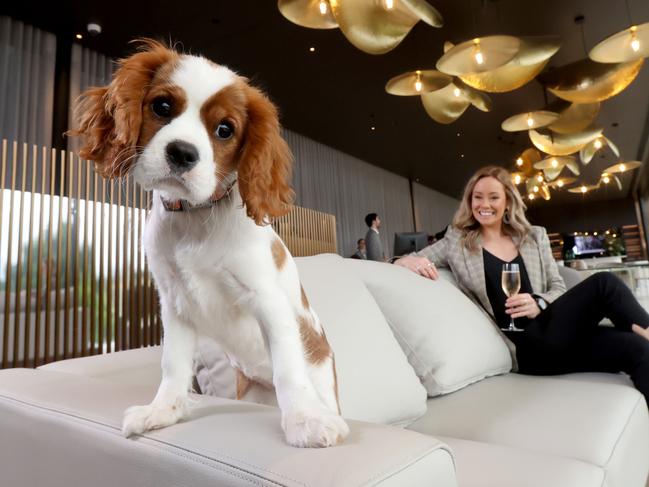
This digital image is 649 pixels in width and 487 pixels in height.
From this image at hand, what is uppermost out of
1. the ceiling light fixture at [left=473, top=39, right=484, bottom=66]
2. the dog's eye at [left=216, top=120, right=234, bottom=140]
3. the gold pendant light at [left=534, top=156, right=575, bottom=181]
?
the gold pendant light at [left=534, top=156, right=575, bottom=181]

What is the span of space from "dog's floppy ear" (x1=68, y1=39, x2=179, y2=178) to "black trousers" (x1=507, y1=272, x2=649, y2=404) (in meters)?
1.65

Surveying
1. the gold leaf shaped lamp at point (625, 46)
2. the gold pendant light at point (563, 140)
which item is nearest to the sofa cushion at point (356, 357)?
the gold leaf shaped lamp at point (625, 46)

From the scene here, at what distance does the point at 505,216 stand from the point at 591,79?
236 centimetres

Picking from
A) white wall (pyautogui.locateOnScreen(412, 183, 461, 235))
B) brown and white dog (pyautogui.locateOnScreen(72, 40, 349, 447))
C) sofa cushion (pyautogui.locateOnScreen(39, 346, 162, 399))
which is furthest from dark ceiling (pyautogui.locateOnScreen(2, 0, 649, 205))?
white wall (pyautogui.locateOnScreen(412, 183, 461, 235))

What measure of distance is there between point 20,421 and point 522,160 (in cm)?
710

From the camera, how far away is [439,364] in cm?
142

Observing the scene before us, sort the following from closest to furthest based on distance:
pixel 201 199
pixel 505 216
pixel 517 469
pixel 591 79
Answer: pixel 201 199 < pixel 517 469 < pixel 505 216 < pixel 591 79

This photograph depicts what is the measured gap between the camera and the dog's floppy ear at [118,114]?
0.62 m

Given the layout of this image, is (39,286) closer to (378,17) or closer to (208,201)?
(378,17)

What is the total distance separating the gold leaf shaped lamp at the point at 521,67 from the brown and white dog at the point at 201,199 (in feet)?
9.46

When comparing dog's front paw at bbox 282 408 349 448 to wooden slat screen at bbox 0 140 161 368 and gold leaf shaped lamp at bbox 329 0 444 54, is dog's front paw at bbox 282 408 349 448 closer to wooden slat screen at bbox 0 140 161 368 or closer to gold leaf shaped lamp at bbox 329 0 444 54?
gold leaf shaped lamp at bbox 329 0 444 54

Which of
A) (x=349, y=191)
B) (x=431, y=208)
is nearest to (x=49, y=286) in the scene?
(x=349, y=191)

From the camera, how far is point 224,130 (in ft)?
2.16

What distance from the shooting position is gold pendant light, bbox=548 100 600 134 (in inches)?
184
